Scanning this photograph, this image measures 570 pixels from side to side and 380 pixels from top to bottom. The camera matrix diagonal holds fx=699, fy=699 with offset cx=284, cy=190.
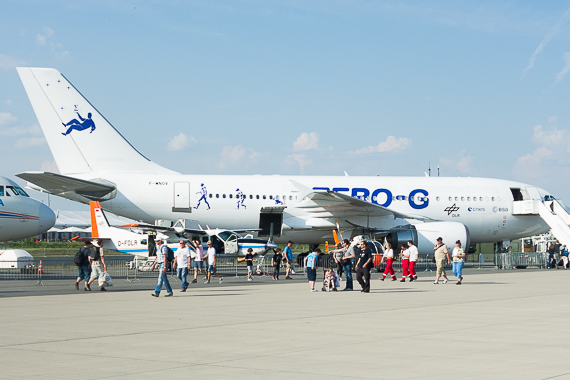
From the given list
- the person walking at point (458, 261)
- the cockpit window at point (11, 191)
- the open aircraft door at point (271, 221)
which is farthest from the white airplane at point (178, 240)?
the person walking at point (458, 261)

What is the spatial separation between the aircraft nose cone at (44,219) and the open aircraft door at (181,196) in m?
8.83

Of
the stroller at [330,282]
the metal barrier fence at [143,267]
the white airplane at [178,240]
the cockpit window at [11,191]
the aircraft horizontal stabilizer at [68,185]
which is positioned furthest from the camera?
the white airplane at [178,240]

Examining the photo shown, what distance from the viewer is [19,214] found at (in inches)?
1005

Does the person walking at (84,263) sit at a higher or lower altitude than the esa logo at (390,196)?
lower

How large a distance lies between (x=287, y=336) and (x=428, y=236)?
22927 millimetres

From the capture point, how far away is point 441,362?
8352 millimetres

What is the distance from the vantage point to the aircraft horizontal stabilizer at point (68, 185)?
31.4 m

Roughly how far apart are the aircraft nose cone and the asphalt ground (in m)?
6.94

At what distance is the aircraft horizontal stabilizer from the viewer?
31406 millimetres

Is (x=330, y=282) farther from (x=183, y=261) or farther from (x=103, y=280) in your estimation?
(x=103, y=280)

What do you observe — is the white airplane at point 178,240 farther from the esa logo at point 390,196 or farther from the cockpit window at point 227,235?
the esa logo at point 390,196

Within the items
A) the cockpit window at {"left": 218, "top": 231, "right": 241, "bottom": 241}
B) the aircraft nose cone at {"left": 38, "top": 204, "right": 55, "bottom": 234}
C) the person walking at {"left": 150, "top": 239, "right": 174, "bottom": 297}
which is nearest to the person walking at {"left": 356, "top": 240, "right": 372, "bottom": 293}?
the person walking at {"left": 150, "top": 239, "right": 174, "bottom": 297}

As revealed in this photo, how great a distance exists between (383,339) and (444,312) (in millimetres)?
4380

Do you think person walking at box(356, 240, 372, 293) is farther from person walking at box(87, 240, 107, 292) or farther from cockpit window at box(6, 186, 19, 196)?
cockpit window at box(6, 186, 19, 196)
